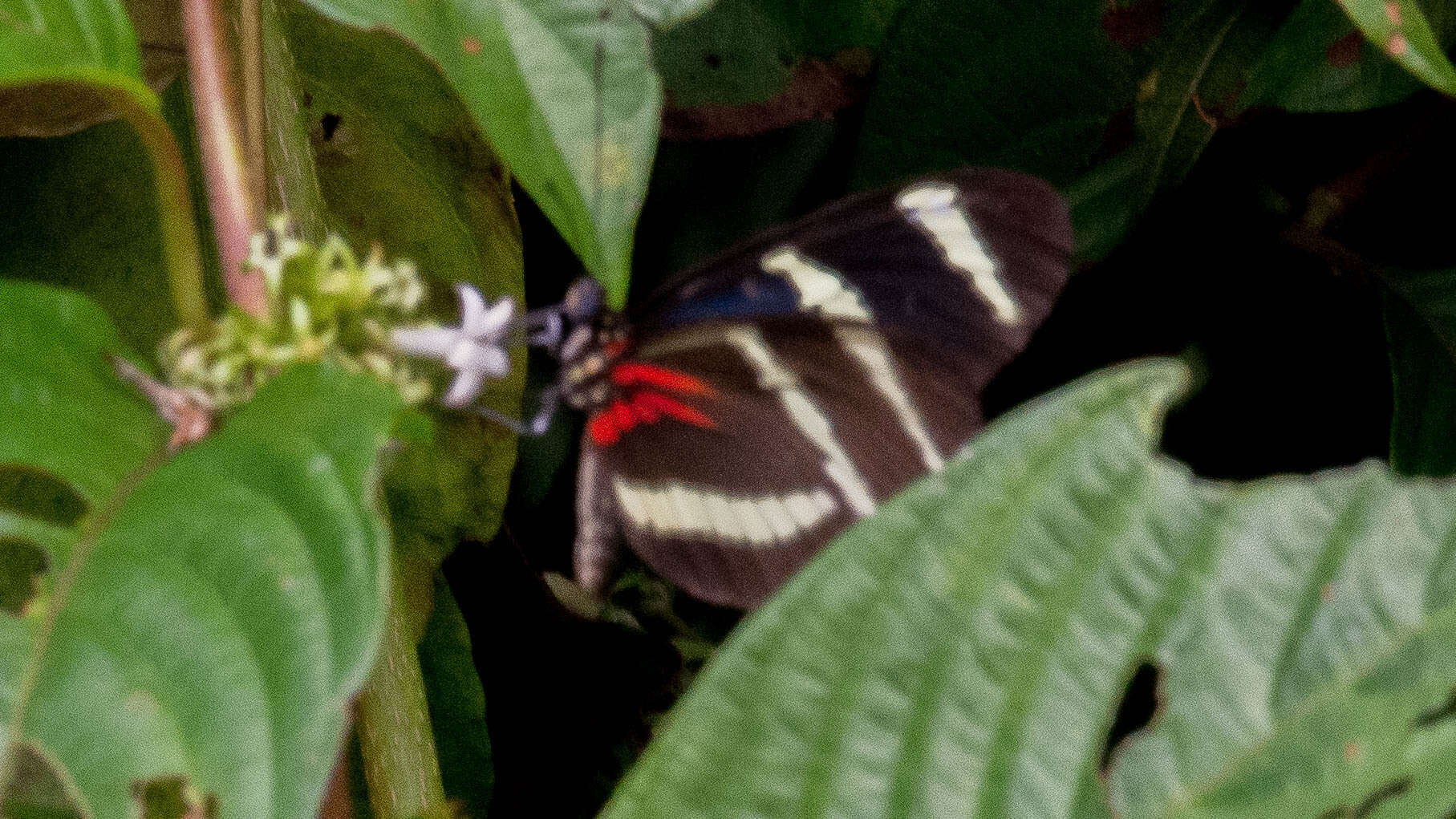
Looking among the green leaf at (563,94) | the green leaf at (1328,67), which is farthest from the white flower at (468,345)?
the green leaf at (1328,67)

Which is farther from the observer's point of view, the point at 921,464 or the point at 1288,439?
the point at 1288,439

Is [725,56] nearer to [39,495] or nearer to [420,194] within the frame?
[420,194]

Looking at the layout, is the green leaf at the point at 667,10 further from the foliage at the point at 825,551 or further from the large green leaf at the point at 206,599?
the large green leaf at the point at 206,599

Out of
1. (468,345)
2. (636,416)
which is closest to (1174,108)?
(636,416)

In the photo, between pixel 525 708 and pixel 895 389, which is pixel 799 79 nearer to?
pixel 895 389

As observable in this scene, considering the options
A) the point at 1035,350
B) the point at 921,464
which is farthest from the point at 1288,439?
the point at 921,464

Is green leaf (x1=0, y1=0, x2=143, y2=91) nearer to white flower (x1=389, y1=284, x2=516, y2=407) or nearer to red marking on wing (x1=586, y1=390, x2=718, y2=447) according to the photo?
white flower (x1=389, y1=284, x2=516, y2=407)

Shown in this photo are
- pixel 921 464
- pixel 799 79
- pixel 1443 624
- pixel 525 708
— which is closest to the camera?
pixel 1443 624

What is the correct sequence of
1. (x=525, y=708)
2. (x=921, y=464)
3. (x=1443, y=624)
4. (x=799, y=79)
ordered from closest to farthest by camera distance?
1. (x=1443, y=624)
2. (x=921, y=464)
3. (x=799, y=79)
4. (x=525, y=708)
